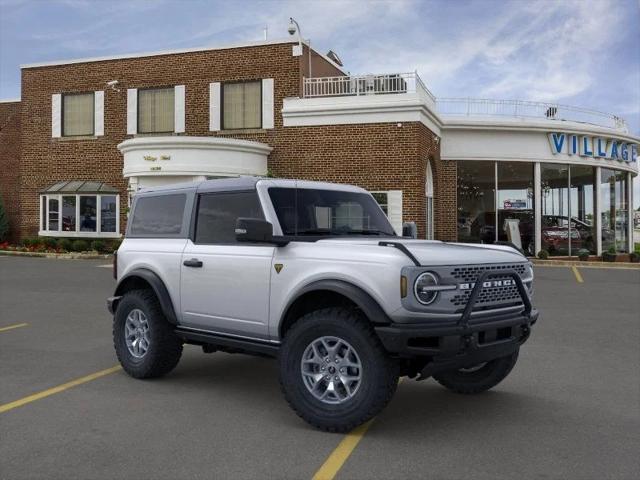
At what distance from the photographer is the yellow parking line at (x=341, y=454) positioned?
3.97 metres

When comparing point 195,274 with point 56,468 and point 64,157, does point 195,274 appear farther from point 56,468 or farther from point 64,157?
point 64,157

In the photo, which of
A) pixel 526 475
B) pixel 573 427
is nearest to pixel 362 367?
pixel 526 475

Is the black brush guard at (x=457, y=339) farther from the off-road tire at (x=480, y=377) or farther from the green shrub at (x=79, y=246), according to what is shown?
the green shrub at (x=79, y=246)

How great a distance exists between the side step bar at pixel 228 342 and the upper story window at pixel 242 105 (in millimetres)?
18335

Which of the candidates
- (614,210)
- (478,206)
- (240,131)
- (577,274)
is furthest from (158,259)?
(614,210)

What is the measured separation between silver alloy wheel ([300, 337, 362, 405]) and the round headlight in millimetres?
633

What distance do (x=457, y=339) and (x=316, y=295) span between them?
120 centimetres

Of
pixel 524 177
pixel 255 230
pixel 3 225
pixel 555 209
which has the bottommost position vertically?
pixel 255 230

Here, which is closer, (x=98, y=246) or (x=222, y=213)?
(x=222, y=213)

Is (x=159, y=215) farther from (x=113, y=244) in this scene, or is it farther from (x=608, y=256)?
(x=608, y=256)

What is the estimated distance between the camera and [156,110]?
82.8 ft

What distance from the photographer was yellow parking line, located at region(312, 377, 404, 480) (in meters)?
3.97

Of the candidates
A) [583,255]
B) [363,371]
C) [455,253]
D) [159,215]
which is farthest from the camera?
[583,255]

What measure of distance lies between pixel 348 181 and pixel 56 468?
723 inches
